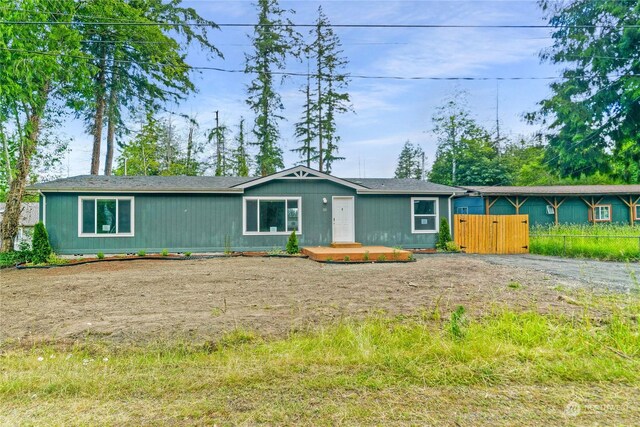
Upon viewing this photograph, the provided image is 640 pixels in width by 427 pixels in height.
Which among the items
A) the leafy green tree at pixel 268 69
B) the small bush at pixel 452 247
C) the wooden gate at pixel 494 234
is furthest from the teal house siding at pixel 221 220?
the leafy green tree at pixel 268 69

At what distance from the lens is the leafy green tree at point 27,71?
9.69 meters

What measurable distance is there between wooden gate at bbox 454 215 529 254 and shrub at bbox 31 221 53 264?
1364 cm

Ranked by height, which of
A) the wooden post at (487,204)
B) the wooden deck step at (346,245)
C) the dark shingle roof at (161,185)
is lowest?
the wooden deck step at (346,245)

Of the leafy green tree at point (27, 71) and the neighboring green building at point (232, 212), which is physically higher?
the leafy green tree at point (27, 71)

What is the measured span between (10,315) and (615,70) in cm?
1819

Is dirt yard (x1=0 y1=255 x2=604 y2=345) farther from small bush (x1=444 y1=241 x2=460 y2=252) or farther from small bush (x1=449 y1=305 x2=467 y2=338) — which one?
small bush (x1=444 y1=241 x2=460 y2=252)

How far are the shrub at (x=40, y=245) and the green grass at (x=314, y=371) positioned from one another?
8.36 m

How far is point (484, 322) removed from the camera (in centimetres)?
378

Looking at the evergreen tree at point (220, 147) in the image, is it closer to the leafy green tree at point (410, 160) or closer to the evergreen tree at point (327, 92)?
the evergreen tree at point (327, 92)

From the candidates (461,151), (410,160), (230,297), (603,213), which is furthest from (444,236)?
(410,160)

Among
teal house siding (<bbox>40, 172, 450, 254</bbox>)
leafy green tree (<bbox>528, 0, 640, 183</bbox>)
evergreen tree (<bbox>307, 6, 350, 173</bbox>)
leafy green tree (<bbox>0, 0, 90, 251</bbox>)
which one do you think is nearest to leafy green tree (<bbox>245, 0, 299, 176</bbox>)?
evergreen tree (<bbox>307, 6, 350, 173</bbox>)

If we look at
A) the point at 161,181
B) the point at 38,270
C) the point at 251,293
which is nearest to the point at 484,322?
the point at 251,293

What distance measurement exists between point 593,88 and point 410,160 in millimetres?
30114

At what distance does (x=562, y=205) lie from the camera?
56.6ft
